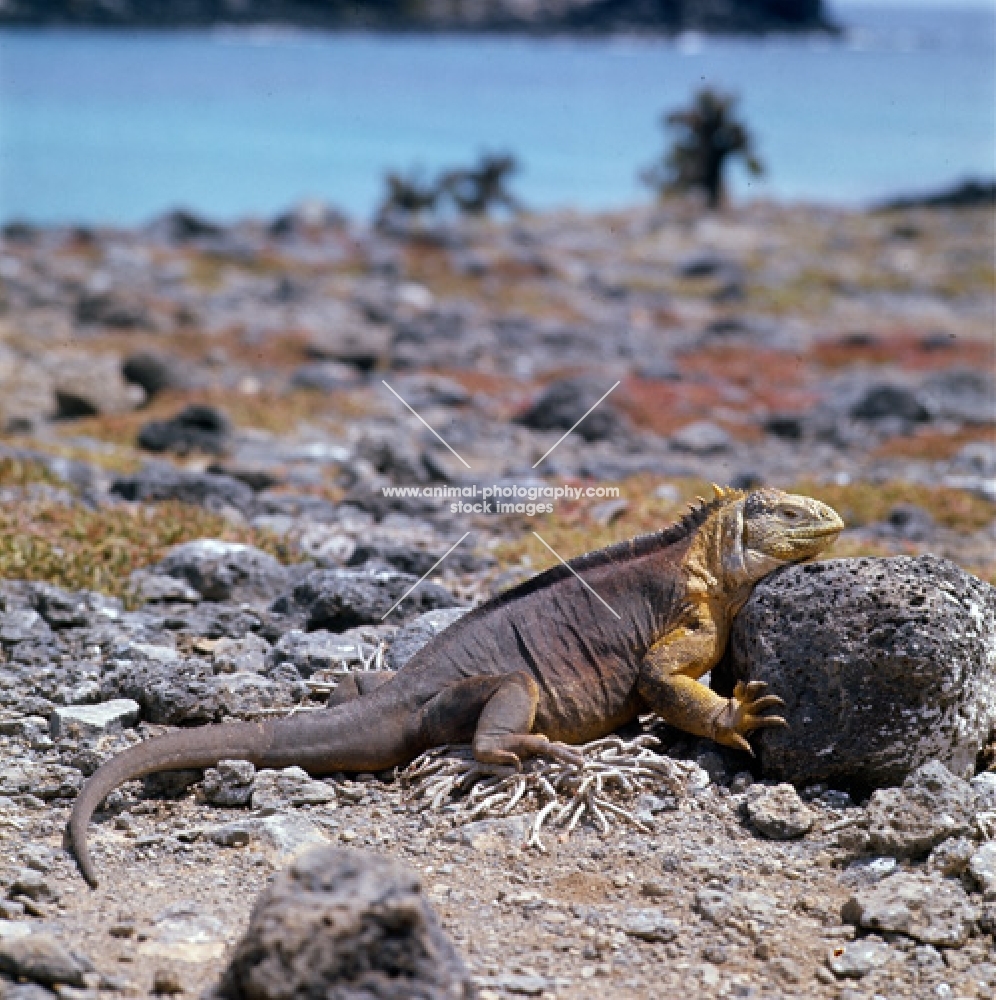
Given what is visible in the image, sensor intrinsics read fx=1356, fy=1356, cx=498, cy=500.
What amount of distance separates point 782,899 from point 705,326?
2457cm

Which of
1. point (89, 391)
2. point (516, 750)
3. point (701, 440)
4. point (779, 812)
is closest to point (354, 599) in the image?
point (516, 750)

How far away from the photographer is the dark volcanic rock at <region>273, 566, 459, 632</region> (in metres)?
8.61

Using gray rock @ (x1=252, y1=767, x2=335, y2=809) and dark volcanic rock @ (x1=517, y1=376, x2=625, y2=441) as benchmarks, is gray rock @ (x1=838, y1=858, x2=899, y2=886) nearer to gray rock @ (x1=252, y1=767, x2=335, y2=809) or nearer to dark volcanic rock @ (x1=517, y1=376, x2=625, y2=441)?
gray rock @ (x1=252, y1=767, x2=335, y2=809)

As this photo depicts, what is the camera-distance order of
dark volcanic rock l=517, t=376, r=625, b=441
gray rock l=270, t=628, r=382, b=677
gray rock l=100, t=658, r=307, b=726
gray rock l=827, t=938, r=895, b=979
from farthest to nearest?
dark volcanic rock l=517, t=376, r=625, b=441 → gray rock l=270, t=628, r=382, b=677 → gray rock l=100, t=658, r=307, b=726 → gray rock l=827, t=938, r=895, b=979

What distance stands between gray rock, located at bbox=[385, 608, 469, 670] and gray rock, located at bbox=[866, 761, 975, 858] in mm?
2618

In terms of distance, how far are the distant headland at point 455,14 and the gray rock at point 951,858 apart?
12454cm

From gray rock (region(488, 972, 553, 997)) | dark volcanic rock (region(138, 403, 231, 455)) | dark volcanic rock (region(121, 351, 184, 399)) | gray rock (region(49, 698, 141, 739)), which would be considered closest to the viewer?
gray rock (region(488, 972, 553, 997))

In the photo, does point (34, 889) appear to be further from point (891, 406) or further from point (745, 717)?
point (891, 406)

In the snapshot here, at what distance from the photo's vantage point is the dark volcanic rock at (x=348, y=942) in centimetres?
419

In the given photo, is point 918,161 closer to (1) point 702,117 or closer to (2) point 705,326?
(1) point 702,117

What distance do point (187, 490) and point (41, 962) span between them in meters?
7.86

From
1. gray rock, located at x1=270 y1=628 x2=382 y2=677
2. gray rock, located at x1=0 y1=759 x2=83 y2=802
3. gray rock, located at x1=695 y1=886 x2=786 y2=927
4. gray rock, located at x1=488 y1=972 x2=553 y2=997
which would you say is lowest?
gray rock, located at x1=0 y1=759 x2=83 y2=802

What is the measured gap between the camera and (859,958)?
5086 millimetres

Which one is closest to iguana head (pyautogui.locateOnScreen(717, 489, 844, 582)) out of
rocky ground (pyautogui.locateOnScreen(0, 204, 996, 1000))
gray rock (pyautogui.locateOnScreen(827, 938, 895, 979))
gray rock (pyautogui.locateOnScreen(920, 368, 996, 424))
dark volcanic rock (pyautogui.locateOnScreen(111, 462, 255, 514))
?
A: rocky ground (pyautogui.locateOnScreen(0, 204, 996, 1000))
